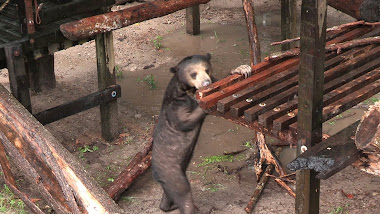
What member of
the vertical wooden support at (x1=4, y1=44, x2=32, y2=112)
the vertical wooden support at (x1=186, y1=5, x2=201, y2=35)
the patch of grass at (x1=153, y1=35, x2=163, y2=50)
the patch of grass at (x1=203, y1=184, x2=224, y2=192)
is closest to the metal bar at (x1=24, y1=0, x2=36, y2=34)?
the vertical wooden support at (x1=4, y1=44, x2=32, y2=112)

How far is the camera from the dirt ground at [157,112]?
22.9 feet

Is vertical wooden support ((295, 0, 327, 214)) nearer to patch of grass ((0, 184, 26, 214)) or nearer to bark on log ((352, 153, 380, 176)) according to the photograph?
bark on log ((352, 153, 380, 176))

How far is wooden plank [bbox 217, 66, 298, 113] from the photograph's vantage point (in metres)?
5.23

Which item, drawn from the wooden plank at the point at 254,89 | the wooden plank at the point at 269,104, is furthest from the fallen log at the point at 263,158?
the wooden plank at the point at 269,104

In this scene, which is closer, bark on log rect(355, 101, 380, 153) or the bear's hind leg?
bark on log rect(355, 101, 380, 153)

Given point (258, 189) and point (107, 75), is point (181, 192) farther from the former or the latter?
point (107, 75)

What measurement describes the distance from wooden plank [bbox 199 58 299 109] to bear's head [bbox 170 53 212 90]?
41cm

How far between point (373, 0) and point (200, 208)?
2.76m

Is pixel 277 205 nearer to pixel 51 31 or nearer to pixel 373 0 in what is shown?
pixel 373 0

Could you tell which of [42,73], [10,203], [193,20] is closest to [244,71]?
[10,203]

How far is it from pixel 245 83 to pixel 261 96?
0.29 meters

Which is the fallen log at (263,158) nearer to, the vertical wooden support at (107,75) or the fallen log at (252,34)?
the fallen log at (252,34)

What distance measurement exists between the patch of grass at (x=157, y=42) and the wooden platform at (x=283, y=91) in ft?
17.6

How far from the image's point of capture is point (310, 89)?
4.69 meters
